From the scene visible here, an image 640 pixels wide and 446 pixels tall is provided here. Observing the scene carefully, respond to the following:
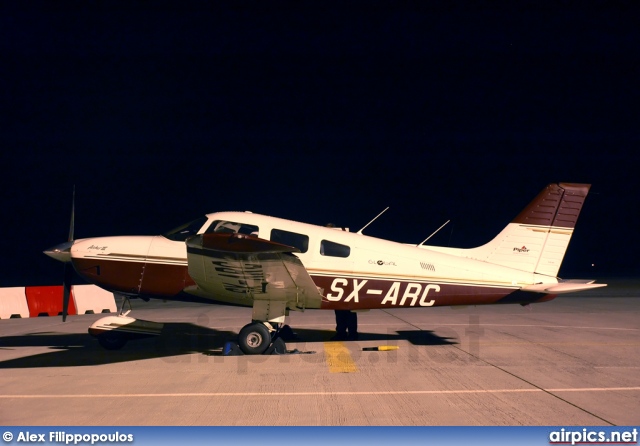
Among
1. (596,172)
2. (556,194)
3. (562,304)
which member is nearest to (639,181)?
(596,172)

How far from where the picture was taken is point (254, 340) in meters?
11.1

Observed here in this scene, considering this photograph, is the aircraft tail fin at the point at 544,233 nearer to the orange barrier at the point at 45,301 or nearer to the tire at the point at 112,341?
the tire at the point at 112,341

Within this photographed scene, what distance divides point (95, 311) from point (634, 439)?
55.8 ft

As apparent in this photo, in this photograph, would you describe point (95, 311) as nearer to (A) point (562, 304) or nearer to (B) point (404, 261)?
(B) point (404, 261)

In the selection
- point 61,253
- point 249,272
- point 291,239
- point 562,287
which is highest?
point 291,239

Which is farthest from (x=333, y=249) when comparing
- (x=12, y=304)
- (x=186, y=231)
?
(x=12, y=304)

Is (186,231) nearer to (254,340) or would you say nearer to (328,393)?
(254,340)

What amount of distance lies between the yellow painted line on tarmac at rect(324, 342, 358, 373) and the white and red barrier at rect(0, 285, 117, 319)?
9868mm

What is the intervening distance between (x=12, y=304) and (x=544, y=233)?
566 inches

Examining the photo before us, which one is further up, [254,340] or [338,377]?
[254,340]

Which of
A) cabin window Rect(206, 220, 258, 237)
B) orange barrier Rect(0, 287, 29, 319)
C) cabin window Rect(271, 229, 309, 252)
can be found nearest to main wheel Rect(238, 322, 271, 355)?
cabin window Rect(271, 229, 309, 252)

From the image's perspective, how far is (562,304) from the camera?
21797 millimetres

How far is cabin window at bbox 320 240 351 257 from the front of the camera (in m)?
11.7

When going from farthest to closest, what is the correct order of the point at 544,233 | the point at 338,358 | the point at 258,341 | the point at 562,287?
the point at 544,233, the point at 562,287, the point at 258,341, the point at 338,358
